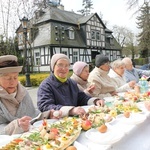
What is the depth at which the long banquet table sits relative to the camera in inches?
51.4

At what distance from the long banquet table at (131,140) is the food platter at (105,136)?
0.07ft

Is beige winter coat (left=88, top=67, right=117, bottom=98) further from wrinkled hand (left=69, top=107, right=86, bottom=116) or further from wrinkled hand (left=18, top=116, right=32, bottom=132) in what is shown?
wrinkled hand (left=18, top=116, right=32, bottom=132)

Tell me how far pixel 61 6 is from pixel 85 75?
2564 centimetres

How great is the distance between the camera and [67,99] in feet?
8.05

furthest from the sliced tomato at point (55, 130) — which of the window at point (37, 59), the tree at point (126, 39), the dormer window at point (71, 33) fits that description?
the tree at point (126, 39)

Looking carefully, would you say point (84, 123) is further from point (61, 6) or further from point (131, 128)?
point (61, 6)

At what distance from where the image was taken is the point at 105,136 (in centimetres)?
Answer: 138

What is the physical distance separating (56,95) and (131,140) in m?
1.05

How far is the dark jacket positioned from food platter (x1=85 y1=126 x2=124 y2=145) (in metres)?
0.65

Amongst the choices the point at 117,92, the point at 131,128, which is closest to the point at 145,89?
the point at 117,92

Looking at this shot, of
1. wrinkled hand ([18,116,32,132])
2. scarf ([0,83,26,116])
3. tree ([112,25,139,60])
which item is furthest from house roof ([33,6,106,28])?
wrinkled hand ([18,116,32,132])

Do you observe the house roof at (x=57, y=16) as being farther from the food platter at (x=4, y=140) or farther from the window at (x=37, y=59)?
the food platter at (x=4, y=140)

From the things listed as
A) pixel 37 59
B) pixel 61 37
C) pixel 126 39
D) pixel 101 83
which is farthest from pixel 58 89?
pixel 126 39

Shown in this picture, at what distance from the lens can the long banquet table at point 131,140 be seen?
1307mm
